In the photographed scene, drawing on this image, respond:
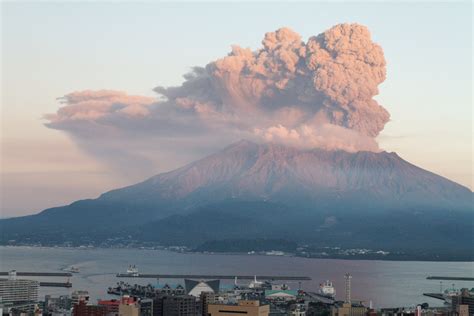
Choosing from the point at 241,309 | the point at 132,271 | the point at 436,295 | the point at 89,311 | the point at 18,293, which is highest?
the point at 132,271

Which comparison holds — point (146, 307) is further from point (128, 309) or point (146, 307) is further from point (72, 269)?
point (72, 269)

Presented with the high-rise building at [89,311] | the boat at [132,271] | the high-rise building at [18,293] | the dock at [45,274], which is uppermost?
the boat at [132,271]

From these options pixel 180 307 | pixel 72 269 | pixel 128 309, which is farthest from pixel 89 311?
pixel 72 269

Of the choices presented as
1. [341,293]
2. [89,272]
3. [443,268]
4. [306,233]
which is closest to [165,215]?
[306,233]

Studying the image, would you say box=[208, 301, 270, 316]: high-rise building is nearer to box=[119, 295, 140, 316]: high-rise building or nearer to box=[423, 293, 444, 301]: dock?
box=[119, 295, 140, 316]: high-rise building

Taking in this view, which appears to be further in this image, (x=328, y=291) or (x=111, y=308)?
(x=328, y=291)

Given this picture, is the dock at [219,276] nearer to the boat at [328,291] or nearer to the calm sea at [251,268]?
the calm sea at [251,268]

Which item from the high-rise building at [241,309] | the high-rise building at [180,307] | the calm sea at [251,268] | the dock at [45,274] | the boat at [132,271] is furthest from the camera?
the boat at [132,271]

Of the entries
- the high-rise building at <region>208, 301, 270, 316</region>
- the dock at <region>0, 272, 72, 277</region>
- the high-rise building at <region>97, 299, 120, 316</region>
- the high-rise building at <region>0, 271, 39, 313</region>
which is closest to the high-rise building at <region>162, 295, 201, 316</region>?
the high-rise building at <region>97, 299, 120, 316</region>

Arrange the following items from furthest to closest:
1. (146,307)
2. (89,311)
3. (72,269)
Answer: (72,269) < (146,307) < (89,311)

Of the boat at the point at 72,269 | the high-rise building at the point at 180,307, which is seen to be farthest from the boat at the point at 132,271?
the high-rise building at the point at 180,307
